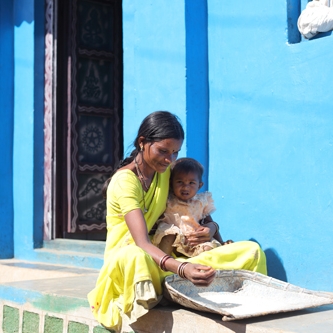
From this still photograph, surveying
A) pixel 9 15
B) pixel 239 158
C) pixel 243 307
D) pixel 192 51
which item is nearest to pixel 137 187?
pixel 243 307

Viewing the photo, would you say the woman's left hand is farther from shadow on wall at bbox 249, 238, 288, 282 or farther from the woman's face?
shadow on wall at bbox 249, 238, 288, 282

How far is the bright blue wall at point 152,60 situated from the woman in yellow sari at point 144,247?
836 mm

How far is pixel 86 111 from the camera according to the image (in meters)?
6.13

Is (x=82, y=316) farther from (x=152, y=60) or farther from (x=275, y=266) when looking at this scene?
(x=152, y=60)

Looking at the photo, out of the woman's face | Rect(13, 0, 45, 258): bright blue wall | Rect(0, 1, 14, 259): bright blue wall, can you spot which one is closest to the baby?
the woman's face

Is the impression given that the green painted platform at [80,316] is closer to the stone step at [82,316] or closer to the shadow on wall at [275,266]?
the stone step at [82,316]

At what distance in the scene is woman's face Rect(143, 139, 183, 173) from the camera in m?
3.09

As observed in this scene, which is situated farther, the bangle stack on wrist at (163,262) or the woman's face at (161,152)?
the woman's face at (161,152)

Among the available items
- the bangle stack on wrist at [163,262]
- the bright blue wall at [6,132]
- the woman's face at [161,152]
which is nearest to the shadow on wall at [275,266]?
the woman's face at [161,152]

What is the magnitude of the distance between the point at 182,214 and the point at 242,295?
55cm

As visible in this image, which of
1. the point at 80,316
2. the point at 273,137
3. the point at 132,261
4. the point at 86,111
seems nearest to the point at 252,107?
the point at 273,137

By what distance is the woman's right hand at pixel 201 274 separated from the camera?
2551 millimetres

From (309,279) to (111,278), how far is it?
1241mm

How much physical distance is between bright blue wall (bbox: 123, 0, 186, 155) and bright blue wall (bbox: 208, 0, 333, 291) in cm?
23
